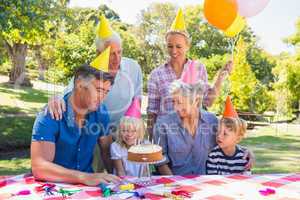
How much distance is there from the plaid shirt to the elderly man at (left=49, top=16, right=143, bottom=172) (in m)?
0.12

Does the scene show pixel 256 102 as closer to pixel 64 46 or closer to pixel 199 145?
pixel 64 46

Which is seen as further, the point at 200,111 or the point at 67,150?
the point at 200,111

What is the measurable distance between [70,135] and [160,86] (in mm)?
1262

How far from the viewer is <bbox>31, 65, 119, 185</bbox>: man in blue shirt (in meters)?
2.04

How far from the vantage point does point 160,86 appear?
3379mm

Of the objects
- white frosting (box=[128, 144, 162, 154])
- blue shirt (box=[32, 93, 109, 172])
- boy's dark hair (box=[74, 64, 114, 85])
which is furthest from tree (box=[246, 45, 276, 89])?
white frosting (box=[128, 144, 162, 154])

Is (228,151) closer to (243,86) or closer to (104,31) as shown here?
(104,31)

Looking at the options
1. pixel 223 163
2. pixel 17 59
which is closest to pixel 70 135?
pixel 223 163

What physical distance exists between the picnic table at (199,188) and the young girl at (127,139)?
0.44 m

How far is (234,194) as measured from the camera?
1.90 meters

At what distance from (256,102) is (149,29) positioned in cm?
1372

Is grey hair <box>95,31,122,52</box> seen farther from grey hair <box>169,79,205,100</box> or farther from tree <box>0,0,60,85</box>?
tree <box>0,0,60,85</box>

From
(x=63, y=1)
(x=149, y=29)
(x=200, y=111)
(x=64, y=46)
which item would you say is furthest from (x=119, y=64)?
(x=149, y=29)

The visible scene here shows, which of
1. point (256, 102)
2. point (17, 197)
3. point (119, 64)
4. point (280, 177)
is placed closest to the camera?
point (17, 197)
